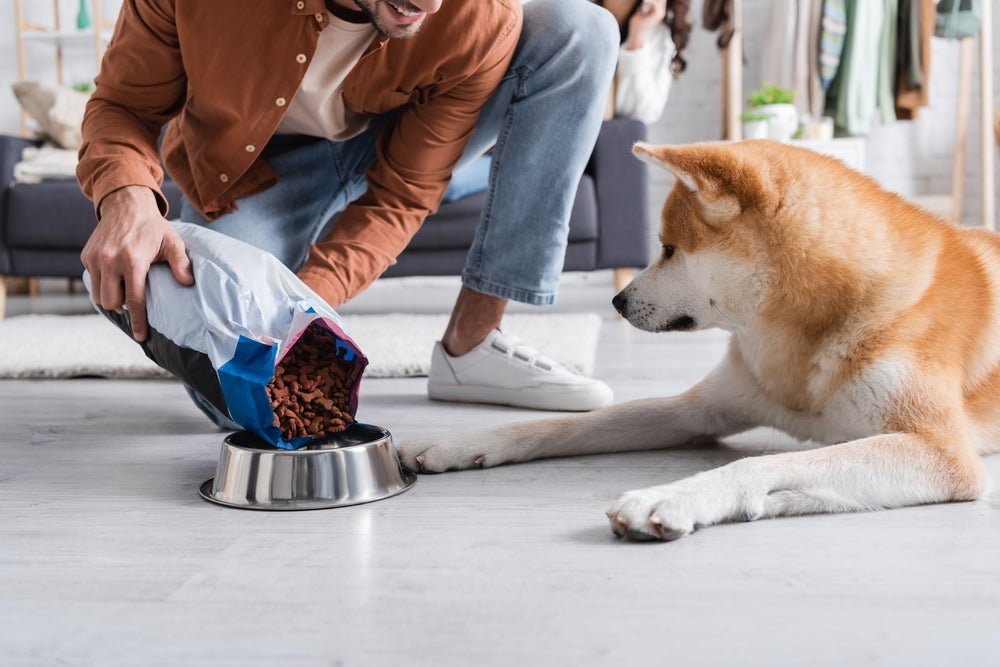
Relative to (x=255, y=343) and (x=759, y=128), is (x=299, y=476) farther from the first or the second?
(x=759, y=128)

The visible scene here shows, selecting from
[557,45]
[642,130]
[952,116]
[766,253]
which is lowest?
[952,116]

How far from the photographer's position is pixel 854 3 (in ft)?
13.1

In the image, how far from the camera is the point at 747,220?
1.22 meters

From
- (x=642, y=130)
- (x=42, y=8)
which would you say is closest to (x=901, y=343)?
(x=642, y=130)

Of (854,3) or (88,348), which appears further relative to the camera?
(854,3)

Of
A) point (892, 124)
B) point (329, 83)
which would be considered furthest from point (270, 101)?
point (892, 124)

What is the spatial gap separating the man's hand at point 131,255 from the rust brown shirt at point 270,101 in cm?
9

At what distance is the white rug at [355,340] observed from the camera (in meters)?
2.19

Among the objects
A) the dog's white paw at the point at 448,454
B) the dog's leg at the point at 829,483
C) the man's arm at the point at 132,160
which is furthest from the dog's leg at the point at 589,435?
the man's arm at the point at 132,160

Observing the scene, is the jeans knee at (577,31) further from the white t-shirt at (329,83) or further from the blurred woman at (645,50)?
the blurred woman at (645,50)

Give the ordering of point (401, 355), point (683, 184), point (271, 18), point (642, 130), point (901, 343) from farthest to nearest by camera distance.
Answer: point (642, 130), point (401, 355), point (271, 18), point (683, 184), point (901, 343)

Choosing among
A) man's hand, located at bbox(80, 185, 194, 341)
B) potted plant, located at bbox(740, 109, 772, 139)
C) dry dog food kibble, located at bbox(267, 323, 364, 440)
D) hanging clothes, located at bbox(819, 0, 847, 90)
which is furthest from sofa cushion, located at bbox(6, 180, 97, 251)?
hanging clothes, located at bbox(819, 0, 847, 90)

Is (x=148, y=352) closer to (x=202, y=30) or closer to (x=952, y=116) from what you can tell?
(x=202, y=30)

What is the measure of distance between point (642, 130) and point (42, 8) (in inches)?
136
